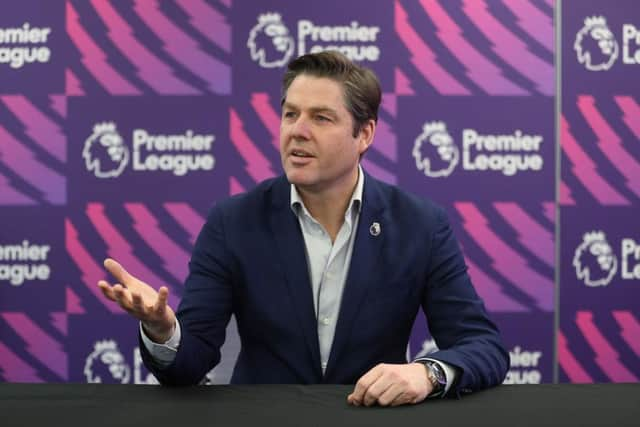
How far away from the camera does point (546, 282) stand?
3.33 m

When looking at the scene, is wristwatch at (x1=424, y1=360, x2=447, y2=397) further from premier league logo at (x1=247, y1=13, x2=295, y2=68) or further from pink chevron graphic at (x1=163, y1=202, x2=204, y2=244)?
premier league logo at (x1=247, y1=13, x2=295, y2=68)

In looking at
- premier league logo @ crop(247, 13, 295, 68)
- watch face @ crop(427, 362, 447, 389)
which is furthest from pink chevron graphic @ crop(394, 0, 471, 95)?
watch face @ crop(427, 362, 447, 389)

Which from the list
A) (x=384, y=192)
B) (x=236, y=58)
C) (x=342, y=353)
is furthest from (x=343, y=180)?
(x=236, y=58)

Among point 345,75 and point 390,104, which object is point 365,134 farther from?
point 390,104

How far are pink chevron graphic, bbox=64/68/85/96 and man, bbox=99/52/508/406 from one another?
5.94 feet

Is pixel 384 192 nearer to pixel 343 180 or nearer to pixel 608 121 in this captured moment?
pixel 343 180

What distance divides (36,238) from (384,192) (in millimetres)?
2048

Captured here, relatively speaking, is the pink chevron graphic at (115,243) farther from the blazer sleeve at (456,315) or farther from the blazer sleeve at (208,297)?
the blazer sleeve at (456,315)

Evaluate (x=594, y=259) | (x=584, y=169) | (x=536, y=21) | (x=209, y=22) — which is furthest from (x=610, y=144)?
(x=209, y=22)

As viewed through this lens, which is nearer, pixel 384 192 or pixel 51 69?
pixel 384 192

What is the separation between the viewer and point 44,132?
3.33 meters

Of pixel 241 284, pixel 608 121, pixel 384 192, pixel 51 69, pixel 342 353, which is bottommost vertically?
pixel 342 353

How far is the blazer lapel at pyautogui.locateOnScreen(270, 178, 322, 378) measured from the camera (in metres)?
1.67

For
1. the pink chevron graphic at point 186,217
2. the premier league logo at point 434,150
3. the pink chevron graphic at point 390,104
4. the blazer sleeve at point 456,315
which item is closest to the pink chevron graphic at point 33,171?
the pink chevron graphic at point 186,217
